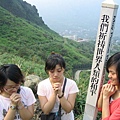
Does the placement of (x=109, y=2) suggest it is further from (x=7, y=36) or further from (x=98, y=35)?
(x=7, y=36)

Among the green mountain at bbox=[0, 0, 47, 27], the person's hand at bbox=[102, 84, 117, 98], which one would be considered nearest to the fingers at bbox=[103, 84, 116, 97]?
the person's hand at bbox=[102, 84, 117, 98]

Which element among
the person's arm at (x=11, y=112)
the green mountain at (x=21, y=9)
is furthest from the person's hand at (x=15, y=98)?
the green mountain at (x=21, y=9)

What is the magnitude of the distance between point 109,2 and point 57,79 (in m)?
0.90

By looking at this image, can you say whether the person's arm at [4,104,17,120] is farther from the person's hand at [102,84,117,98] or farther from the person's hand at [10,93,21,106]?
the person's hand at [102,84,117,98]

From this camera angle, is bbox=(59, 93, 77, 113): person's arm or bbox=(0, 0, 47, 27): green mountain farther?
bbox=(0, 0, 47, 27): green mountain

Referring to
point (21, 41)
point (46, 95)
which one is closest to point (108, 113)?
point (46, 95)

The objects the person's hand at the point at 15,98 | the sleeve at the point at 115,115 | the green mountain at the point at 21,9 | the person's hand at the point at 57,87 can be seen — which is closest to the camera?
the sleeve at the point at 115,115

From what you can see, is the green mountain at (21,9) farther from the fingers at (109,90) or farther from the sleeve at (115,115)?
the sleeve at (115,115)

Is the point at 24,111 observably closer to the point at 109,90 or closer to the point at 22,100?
the point at 22,100

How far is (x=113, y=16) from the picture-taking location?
2.30 m

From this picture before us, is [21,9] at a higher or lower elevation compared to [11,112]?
higher

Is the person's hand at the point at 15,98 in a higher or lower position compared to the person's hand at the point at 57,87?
lower

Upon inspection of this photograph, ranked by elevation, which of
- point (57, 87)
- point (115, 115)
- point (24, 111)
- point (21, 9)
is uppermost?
point (21, 9)

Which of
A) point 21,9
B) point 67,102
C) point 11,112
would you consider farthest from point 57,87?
point 21,9
